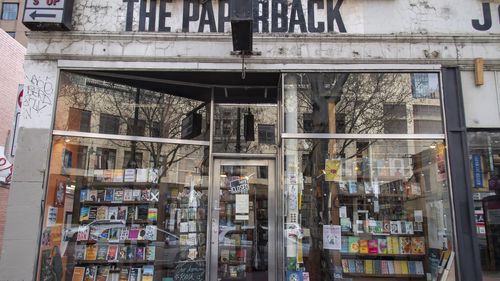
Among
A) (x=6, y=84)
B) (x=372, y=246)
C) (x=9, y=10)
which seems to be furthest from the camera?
(x=9, y=10)

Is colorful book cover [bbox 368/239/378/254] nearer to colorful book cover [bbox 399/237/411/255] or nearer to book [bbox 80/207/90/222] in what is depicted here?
colorful book cover [bbox 399/237/411/255]

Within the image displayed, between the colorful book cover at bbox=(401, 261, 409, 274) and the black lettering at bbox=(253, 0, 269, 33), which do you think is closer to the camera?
the colorful book cover at bbox=(401, 261, 409, 274)

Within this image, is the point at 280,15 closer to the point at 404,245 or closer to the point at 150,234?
the point at 404,245

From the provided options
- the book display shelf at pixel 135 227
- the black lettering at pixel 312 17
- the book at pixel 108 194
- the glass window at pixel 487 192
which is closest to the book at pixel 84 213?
the book display shelf at pixel 135 227

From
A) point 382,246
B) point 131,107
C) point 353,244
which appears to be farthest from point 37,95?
point 382,246

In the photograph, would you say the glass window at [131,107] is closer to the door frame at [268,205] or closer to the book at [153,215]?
the door frame at [268,205]

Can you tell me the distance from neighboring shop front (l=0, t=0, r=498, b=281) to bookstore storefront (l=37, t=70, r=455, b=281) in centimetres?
2

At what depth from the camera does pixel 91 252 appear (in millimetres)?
6762

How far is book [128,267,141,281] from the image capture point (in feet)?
22.6

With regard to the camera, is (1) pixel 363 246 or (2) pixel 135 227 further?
(2) pixel 135 227

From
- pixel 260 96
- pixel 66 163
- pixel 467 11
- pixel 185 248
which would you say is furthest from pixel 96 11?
pixel 467 11

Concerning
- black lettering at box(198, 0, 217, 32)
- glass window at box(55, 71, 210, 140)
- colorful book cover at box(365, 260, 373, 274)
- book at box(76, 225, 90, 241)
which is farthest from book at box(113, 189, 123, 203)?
colorful book cover at box(365, 260, 373, 274)

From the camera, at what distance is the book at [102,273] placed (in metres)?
6.74

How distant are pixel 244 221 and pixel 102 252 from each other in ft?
7.88
